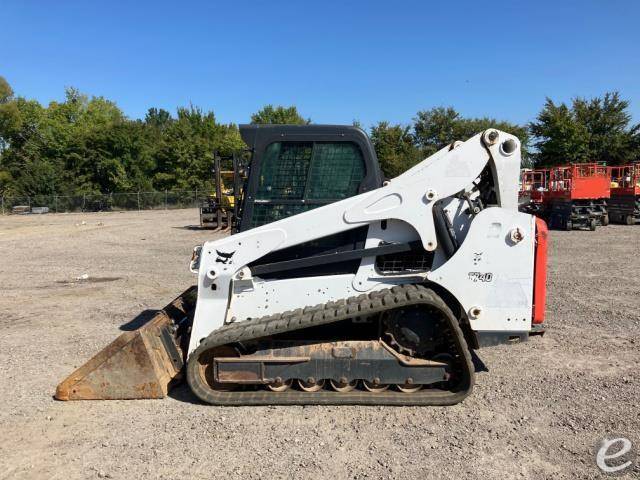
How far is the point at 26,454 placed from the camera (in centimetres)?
352

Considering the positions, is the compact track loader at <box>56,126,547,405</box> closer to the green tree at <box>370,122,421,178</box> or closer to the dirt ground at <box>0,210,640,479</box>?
the dirt ground at <box>0,210,640,479</box>

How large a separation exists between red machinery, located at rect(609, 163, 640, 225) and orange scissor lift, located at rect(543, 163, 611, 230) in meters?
1.06

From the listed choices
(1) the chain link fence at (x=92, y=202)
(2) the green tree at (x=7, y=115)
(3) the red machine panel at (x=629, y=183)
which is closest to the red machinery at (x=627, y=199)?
(3) the red machine panel at (x=629, y=183)

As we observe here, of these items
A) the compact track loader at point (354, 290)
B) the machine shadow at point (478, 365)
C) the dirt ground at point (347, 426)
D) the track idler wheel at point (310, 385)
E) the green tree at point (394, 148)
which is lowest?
the dirt ground at point (347, 426)

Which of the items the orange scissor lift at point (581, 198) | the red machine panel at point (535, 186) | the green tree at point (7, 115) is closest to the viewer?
the orange scissor lift at point (581, 198)

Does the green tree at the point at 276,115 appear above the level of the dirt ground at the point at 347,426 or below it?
above

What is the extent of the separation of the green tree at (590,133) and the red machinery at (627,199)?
52.3 feet

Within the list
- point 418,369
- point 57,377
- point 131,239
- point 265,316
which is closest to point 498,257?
point 418,369

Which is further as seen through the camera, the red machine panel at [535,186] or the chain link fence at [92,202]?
the chain link fence at [92,202]

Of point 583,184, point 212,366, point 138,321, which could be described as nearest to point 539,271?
point 212,366

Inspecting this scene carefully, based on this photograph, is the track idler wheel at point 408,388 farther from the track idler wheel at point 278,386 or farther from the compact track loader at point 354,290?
the track idler wheel at point 278,386

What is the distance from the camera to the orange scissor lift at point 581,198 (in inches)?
731

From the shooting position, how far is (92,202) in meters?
44.1

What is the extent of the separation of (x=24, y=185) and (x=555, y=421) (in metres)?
52.0
